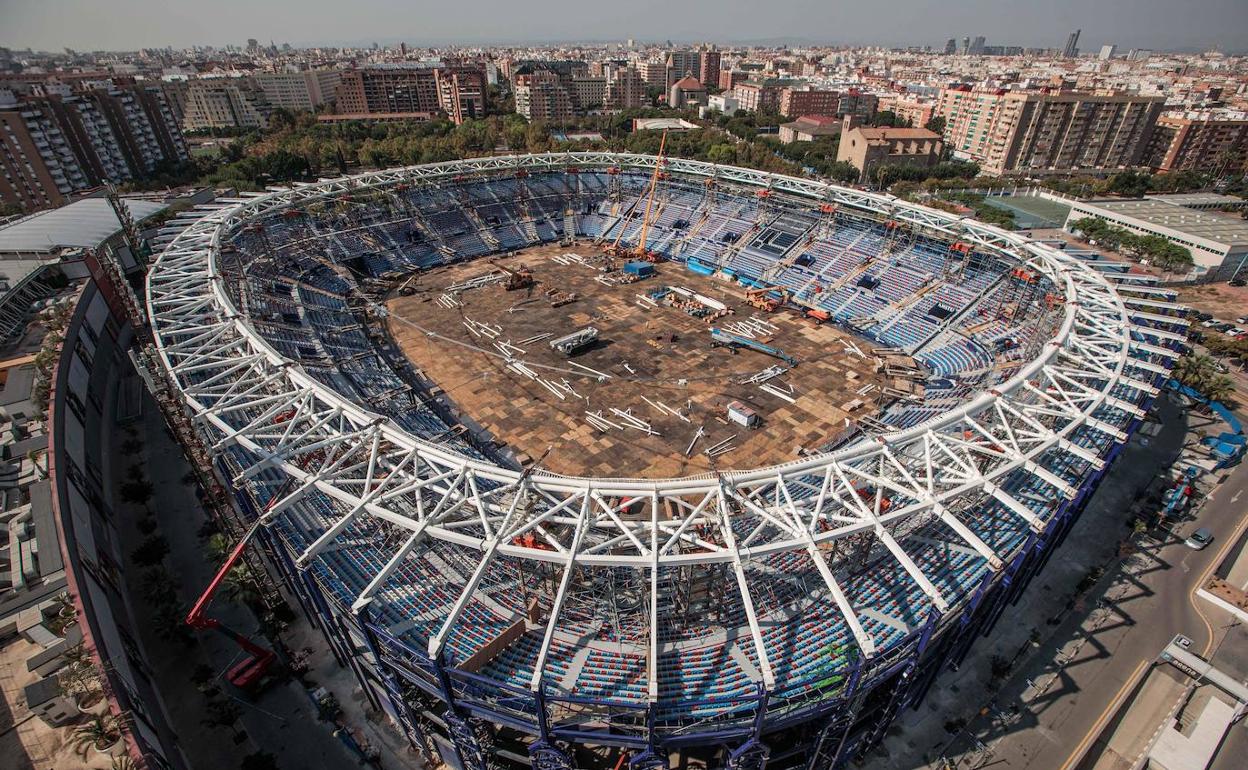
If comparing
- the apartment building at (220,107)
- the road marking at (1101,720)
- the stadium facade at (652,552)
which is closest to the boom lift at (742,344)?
the stadium facade at (652,552)

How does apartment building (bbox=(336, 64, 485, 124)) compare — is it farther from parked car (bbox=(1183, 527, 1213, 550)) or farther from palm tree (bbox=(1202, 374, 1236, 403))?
parked car (bbox=(1183, 527, 1213, 550))

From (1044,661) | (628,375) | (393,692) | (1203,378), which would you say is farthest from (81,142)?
(1203,378)

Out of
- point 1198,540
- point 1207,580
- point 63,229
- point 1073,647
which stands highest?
point 63,229

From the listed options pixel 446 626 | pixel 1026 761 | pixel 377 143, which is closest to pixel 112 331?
pixel 446 626

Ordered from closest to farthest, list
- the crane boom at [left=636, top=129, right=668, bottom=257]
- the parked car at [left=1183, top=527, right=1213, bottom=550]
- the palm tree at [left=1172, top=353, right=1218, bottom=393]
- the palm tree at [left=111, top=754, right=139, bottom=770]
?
the palm tree at [left=111, top=754, right=139, bottom=770], the parked car at [left=1183, top=527, right=1213, bottom=550], the palm tree at [left=1172, top=353, right=1218, bottom=393], the crane boom at [left=636, top=129, right=668, bottom=257]

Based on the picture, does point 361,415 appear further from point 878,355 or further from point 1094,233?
point 1094,233

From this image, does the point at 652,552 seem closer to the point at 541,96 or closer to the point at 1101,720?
the point at 1101,720

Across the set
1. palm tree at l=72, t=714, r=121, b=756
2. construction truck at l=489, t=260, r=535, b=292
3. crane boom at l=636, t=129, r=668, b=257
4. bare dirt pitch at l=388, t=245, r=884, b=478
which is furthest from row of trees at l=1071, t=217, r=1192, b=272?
palm tree at l=72, t=714, r=121, b=756

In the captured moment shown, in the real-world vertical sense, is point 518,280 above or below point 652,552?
below
